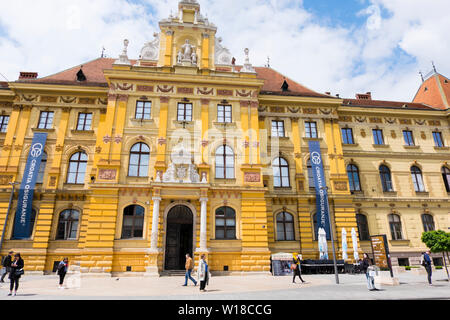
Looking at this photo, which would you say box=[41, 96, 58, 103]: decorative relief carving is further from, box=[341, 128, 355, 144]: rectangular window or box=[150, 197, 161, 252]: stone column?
box=[341, 128, 355, 144]: rectangular window

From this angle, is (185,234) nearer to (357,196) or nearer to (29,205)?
(29,205)

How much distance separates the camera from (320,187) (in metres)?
22.0

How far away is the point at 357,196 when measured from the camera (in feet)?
81.0

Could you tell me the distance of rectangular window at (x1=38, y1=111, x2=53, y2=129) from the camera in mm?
22797

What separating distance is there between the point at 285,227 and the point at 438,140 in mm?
18171

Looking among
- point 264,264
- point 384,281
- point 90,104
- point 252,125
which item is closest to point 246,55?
point 252,125

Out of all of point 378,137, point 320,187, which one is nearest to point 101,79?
point 320,187

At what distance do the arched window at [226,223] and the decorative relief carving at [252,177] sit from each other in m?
2.50

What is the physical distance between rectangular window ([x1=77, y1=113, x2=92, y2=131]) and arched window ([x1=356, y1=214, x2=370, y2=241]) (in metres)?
23.4

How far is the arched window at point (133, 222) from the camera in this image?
19500mm

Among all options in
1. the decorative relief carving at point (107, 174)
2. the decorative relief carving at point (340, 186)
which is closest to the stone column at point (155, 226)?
the decorative relief carving at point (107, 174)

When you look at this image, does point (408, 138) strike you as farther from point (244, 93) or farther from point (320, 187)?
point (244, 93)

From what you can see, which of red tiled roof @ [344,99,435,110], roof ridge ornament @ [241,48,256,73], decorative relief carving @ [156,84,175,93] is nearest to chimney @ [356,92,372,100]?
red tiled roof @ [344,99,435,110]

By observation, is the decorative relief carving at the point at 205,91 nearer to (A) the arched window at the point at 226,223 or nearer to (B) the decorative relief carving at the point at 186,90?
(B) the decorative relief carving at the point at 186,90
